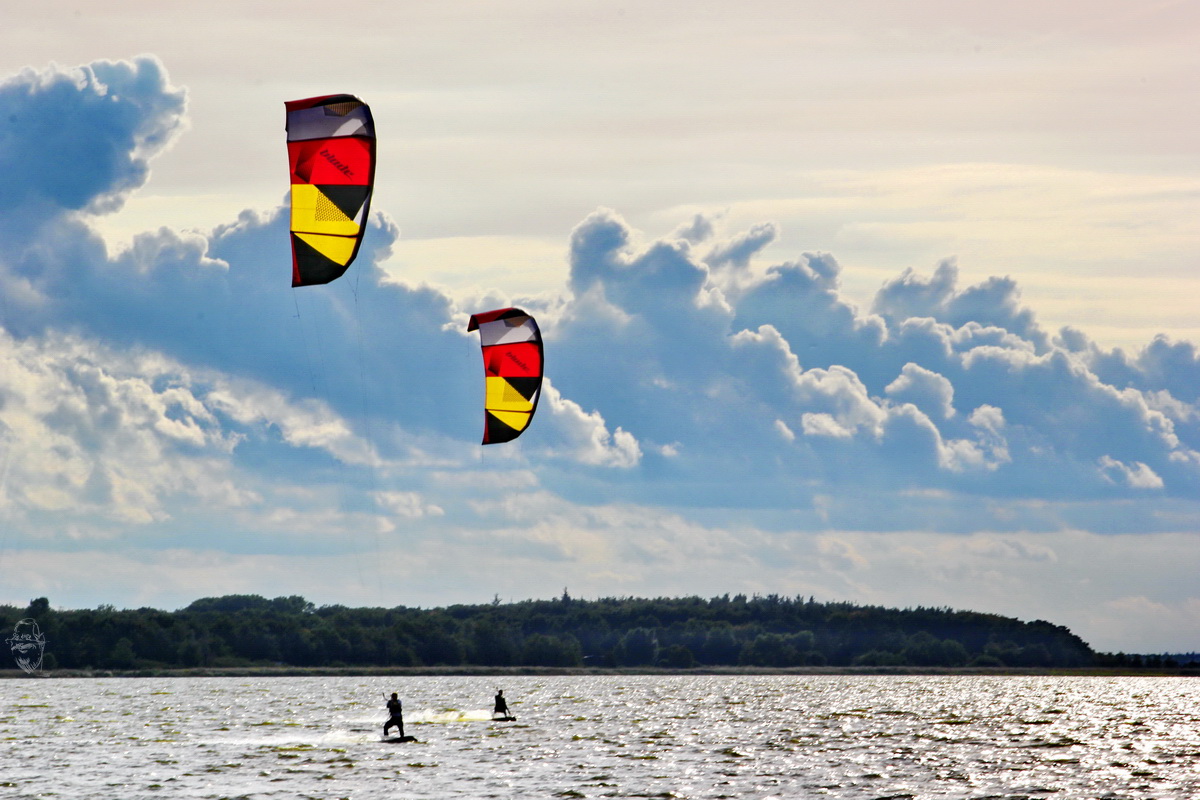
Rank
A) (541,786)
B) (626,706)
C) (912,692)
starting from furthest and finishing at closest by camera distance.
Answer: (912,692), (626,706), (541,786)

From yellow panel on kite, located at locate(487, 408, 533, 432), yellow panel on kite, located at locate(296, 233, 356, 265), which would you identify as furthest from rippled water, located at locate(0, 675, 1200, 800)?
yellow panel on kite, located at locate(296, 233, 356, 265)

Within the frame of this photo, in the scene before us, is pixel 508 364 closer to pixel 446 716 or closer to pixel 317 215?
pixel 317 215

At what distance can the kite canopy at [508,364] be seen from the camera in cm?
6681

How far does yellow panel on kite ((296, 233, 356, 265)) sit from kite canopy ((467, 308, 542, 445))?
1972cm

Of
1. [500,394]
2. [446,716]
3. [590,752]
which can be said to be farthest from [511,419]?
[446,716]

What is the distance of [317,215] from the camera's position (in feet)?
155

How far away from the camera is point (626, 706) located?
12750 cm

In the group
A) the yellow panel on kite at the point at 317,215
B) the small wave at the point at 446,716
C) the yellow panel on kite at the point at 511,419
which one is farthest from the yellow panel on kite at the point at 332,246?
the small wave at the point at 446,716

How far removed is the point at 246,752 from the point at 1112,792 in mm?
37554

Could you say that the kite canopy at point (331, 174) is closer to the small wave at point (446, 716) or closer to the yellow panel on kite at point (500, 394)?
the yellow panel on kite at point (500, 394)

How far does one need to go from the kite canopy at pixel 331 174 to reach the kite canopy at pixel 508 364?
19.2 meters

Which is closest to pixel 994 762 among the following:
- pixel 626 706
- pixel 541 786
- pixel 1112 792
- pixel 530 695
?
pixel 1112 792

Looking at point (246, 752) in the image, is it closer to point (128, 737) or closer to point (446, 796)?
point (128, 737)

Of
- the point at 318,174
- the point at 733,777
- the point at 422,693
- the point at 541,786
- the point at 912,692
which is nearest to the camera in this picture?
the point at 318,174
